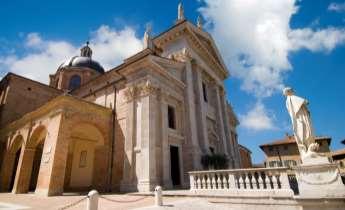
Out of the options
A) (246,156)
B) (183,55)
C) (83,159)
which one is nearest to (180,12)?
(183,55)

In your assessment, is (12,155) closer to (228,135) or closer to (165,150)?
(165,150)

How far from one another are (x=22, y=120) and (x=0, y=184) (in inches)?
201

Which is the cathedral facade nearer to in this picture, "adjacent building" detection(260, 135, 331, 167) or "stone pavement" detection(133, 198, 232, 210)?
"stone pavement" detection(133, 198, 232, 210)

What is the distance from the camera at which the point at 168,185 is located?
11391mm

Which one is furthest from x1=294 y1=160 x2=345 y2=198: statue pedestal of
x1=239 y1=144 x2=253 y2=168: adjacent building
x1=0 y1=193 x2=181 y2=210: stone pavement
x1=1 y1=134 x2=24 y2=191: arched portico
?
x1=239 y1=144 x2=253 y2=168: adjacent building

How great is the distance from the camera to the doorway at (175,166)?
12.9 m

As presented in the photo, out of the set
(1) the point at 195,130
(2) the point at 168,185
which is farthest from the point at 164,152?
(1) the point at 195,130

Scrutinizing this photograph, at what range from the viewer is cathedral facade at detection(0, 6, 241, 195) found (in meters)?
11.2

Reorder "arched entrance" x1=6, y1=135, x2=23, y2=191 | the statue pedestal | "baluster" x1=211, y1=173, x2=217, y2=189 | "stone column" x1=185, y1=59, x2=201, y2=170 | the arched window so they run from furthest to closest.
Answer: the arched window → "arched entrance" x1=6, y1=135, x2=23, y2=191 → "stone column" x1=185, y1=59, x2=201, y2=170 → "baluster" x1=211, y1=173, x2=217, y2=189 → the statue pedestal

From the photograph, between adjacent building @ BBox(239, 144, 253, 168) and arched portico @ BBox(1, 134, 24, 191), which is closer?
arched portico @ BBox(1, 134, 24, 191)

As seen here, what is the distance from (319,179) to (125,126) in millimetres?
10255

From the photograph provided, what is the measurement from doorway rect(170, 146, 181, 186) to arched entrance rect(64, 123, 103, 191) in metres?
5.74

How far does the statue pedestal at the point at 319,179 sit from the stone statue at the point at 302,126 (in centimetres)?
26

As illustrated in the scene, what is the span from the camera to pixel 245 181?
24.2 feet
